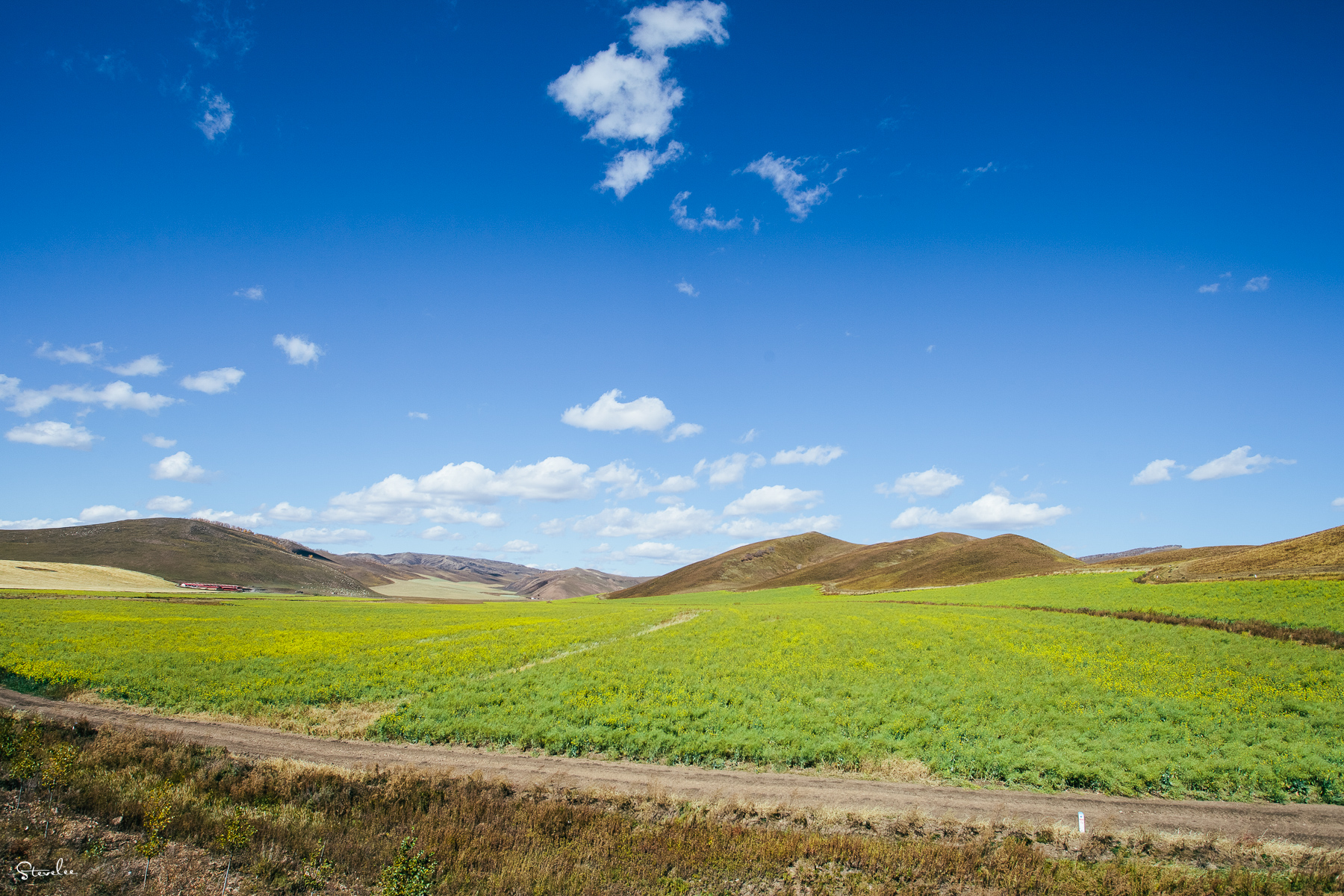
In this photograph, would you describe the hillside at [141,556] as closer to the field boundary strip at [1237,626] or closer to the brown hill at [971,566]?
the brown hill at [971,566]

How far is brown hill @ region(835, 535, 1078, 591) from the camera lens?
4272 inches

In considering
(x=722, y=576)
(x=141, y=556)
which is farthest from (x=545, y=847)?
(x=141, y=556)

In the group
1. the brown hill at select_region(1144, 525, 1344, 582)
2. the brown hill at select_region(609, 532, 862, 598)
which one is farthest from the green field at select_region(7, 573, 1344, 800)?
the brown hill at select_region(609, 532, 862, 598)

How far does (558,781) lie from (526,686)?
1097cm

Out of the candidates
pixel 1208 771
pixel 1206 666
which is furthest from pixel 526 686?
pixel 1206 666

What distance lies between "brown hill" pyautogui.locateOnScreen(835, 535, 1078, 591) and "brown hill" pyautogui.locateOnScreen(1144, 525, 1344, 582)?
30.2 metres

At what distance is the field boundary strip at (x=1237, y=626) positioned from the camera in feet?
111

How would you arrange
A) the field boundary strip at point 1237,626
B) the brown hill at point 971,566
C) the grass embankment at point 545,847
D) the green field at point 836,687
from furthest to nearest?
1. the brown hill at point 971,566
2. the field boundary strip at point 1237,626
3. the green field at point 836,687
4. the grass embankment at point 545,847

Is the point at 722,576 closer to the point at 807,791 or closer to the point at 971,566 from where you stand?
the point at 971,566

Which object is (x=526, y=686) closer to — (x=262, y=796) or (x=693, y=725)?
(x=693, y=725)

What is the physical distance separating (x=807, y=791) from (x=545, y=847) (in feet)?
23.4

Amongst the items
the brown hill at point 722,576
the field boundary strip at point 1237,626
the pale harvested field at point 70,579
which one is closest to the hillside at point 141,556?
the pale harvested field at point 70,579

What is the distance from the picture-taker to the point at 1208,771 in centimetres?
1577

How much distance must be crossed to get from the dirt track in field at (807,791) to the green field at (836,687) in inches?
36.6
